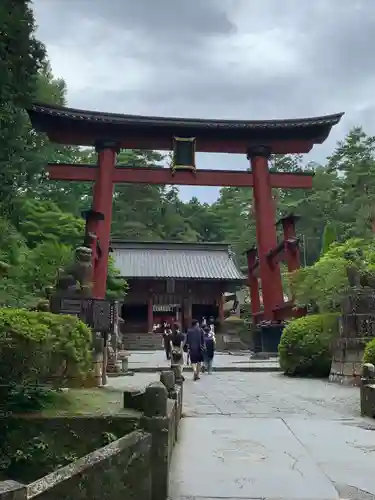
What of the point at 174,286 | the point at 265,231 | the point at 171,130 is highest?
the point at 171,130

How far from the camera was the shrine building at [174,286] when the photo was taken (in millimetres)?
37938

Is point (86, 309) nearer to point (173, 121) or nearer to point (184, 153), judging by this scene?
point (184, 153)

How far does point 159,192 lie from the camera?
5712cm

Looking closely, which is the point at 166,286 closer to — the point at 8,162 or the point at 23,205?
the point at 23,205

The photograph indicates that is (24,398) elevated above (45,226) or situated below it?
below

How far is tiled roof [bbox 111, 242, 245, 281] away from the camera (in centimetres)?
3844

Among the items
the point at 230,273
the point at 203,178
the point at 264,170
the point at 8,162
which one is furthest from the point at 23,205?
the point at 230,273

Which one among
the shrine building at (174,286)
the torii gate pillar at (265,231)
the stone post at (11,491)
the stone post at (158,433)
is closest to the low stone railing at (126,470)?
the stone post at (158,433)

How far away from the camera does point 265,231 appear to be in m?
24.9

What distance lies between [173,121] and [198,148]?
1739 mm

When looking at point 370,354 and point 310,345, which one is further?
point 310,345

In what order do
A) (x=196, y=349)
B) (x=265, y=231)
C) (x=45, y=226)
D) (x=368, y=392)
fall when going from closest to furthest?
(x=368, y=392), (x=196, y=349), (x=265, y=231), (x=45, y=226)

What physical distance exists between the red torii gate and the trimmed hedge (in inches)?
568

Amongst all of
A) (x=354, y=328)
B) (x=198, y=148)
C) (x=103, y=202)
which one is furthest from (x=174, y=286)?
(x=354, y=328)
